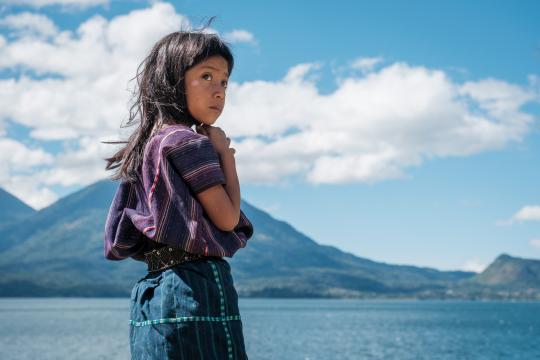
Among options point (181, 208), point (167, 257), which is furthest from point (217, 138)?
point (167, 257)

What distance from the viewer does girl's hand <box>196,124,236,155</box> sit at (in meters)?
2.37

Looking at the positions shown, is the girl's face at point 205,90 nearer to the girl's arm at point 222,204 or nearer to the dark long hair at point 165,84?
the dark long hair at point 165,84

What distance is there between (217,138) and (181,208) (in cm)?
29

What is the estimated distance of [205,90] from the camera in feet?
7.88

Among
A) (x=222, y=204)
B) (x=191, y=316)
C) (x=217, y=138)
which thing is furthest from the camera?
(x=217, y=138)

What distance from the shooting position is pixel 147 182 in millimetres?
2311

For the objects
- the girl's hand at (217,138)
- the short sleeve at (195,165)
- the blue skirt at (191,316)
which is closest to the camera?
the blue skirt at (191,316)

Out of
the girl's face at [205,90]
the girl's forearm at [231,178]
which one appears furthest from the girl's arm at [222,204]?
the girl's face at [205,90]

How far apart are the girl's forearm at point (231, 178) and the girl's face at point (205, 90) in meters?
0.15

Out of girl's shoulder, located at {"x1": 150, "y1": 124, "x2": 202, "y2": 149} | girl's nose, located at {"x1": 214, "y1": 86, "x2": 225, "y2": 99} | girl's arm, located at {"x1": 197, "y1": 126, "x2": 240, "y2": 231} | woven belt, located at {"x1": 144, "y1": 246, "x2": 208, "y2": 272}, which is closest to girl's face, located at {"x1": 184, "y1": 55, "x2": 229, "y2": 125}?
girl's nose, located at {"x1": 214, "y1": 86, "x2": 225, "y2": 99}

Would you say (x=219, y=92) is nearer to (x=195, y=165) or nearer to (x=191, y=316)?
(x=195, y=165)

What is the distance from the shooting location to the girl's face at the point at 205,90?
2.40 meters

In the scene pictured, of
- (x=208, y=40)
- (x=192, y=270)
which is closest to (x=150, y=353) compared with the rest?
(x=192, y=270)

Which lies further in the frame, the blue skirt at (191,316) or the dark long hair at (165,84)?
the dark long hair at (165,84)
